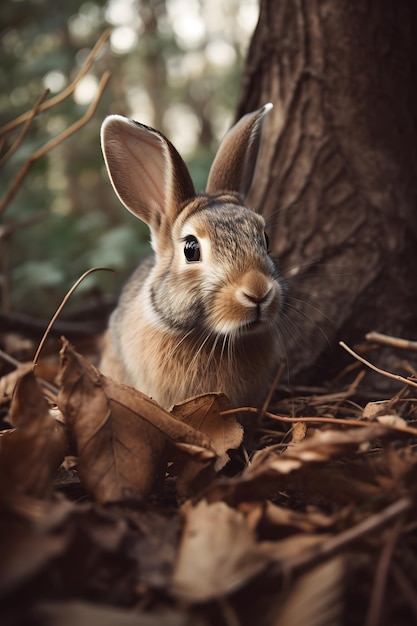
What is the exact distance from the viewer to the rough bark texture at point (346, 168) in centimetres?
369

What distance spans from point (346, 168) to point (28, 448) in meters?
2.96

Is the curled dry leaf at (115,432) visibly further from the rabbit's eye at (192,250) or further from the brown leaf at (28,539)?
the rabbit's eye at (192,250)

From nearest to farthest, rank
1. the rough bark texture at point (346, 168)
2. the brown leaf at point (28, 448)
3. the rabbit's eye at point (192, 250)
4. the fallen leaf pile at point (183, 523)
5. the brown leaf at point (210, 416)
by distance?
1. the fallen leaf pile at point (183, 523)
2. the brown leaf at point (28, 448)
3. the brown leaf at point (210, 416)
4. the rabbit's eye at point (192, 250)
5. the rough bark texture at point (346, 168)

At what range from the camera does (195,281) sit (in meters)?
2.88

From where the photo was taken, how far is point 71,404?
2057 millimetres

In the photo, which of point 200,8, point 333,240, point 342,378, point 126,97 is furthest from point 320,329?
point 126,97

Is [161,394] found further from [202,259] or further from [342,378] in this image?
Result: [342,378]

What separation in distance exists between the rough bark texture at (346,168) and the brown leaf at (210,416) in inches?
50.4

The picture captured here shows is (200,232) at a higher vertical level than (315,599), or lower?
higher

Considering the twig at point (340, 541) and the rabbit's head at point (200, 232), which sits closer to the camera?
the twig at point (340, 541)

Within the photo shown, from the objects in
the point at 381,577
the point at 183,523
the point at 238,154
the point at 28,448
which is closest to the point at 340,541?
the point at 381,577

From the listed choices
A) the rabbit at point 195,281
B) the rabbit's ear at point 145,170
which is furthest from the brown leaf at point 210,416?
the rabbit's ear at point 145,170

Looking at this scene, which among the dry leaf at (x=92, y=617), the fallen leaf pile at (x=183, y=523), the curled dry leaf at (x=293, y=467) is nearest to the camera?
the dry leaf at (x=92, y=617)

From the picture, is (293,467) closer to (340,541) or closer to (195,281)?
(340,541)
